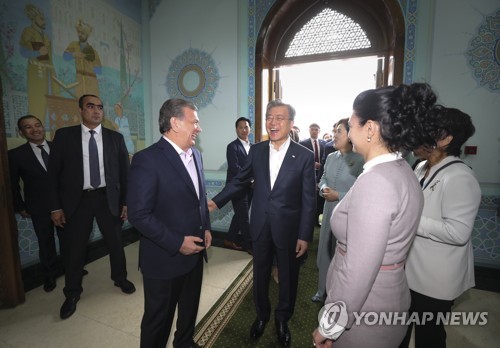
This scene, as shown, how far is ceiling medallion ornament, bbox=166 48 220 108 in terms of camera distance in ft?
14.0

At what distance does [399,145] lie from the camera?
0.97 m

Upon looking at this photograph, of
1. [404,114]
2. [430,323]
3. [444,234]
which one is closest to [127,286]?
Answer: [430,323]

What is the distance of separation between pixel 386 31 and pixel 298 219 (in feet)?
10.5

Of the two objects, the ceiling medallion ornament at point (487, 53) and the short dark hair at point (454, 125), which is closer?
the short dark hair at point (454, 125)

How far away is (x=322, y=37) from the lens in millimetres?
3930

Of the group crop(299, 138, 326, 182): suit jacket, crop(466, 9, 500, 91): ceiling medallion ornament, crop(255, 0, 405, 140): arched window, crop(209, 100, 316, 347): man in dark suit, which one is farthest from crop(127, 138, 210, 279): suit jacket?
crop(299, 138, 326, 182): suit jacket

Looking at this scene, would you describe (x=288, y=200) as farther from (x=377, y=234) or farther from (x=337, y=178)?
(x=377, y=234)

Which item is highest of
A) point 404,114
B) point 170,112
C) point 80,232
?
point 170,112

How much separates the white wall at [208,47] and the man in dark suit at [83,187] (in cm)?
184

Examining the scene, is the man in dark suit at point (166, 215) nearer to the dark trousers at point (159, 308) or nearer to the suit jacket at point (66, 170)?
the dark trousers at point (159, 308)

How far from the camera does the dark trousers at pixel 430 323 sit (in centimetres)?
141

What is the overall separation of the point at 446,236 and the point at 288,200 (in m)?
0.97

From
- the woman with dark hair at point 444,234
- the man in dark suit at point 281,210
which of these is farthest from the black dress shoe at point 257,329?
the woman with dark hair at point 444,234

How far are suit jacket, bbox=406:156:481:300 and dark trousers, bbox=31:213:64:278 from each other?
324 cm
